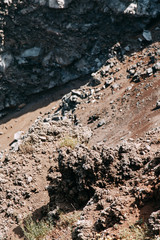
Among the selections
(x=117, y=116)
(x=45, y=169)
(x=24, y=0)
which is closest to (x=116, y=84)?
(x=117, y=116)

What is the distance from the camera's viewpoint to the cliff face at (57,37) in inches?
551

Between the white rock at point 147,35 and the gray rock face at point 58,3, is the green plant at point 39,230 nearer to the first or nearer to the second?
the white rock at point 147,35

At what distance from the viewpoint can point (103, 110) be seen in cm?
1113

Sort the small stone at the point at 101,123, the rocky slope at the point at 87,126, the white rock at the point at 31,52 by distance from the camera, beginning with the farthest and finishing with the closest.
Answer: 1. the white rock at the point at 31,52
2. the small stone at the point at 101,123
3. the rocky slope at the point at 87,126

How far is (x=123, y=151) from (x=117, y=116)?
17.2 feet

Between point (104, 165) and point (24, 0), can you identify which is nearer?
point (104, 165)

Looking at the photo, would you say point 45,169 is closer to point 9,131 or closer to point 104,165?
point 104,165

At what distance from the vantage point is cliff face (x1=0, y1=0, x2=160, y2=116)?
1401 centimetres

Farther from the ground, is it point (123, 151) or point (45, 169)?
point (123, 151)

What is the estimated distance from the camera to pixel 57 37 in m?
15.7

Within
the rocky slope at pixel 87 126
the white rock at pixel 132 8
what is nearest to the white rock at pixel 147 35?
the rocky slope at pixel 87 126

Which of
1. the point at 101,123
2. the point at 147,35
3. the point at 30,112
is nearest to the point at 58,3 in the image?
the point at 147,35

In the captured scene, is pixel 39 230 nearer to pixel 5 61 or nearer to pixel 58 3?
pixel 58 3

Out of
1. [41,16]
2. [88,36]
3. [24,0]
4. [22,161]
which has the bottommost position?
[22,161]
